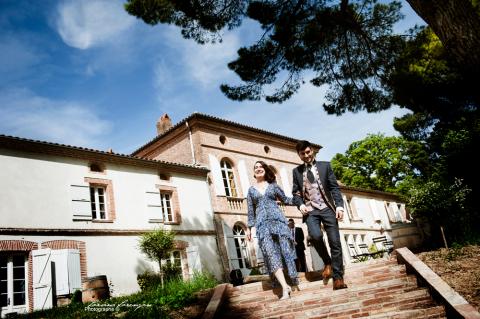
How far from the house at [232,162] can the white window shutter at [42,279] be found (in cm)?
742

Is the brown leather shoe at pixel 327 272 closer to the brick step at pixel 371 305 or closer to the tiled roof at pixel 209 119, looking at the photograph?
the brick step at pixel 371 305

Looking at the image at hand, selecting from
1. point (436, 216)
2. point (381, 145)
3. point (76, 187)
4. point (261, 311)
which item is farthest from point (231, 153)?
point (381, 145)

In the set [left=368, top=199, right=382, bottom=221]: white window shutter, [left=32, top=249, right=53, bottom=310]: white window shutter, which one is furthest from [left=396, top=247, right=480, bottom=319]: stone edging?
[left=368, top=199, right=382, bottom=221]: white window shutter

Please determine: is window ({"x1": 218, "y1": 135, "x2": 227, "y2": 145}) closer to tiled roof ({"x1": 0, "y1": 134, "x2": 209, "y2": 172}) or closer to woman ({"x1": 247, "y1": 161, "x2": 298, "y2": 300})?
tiled roof ({"x1": 0, "y1": 134, "x2": 209, "y2": 172})

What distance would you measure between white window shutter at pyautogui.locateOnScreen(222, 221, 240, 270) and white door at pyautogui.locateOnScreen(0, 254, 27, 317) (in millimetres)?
8337

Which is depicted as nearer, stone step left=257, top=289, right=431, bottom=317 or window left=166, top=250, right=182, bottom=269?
stone step left=257, top=289, right=431, bottom=317

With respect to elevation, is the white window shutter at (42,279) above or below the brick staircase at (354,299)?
above

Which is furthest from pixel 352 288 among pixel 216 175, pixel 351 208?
pixel 351 208

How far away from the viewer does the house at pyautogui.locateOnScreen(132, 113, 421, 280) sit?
17453mm

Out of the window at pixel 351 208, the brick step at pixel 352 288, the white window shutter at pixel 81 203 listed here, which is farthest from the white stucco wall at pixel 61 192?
the window at pixel 351 208

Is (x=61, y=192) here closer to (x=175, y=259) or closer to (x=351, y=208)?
(x=175, y=259)

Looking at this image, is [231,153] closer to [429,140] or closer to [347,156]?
[429,140]

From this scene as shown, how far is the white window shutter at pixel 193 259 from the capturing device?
15.5m

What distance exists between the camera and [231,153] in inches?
805
